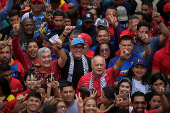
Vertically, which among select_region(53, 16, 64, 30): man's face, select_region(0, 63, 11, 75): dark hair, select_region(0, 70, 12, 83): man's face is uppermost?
select_region(53, 16, 64, 30): man's face

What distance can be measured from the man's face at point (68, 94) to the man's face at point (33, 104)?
2.12 feet

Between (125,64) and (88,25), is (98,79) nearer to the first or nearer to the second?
(125,64)

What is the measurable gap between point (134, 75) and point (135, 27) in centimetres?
198

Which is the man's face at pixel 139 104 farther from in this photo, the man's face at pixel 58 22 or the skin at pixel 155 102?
the man's face at pixel 58 22

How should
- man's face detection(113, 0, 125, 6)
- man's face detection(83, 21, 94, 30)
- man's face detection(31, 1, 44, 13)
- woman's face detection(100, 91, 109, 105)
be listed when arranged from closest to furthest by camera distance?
woman's face detection(100, 91, 109, 105) → man's face detection(83, 21, 94, 30) → man's face detection(31, 1, 44, 13) → man's face detection(113, 0, 125, 6)

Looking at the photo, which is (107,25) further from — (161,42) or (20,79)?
(20,79)

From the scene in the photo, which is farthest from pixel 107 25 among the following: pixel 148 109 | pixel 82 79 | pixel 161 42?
pixel 148 109

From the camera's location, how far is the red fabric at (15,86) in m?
9.25

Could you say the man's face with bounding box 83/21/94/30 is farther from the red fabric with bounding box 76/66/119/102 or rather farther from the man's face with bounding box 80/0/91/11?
the red fabric with bounding box 76/66/119/102

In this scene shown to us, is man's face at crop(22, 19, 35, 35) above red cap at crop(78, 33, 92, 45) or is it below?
above

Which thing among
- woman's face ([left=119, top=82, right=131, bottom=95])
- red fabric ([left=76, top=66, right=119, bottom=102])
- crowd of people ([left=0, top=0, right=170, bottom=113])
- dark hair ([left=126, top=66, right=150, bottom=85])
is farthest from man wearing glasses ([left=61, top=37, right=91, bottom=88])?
woman's face ([left=119, top=82, right=131, bottom=95])

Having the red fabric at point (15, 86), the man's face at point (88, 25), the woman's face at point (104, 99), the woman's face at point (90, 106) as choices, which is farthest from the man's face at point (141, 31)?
the red fabric at point (15, 86)

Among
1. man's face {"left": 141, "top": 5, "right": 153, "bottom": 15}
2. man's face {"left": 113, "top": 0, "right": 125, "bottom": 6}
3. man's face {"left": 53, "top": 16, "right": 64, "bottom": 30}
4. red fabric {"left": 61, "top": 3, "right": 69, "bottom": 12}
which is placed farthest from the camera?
red fabric {"left": 61, "top": 3, "right": 69, "bottom": 12}

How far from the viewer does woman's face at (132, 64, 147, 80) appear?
9.20m
